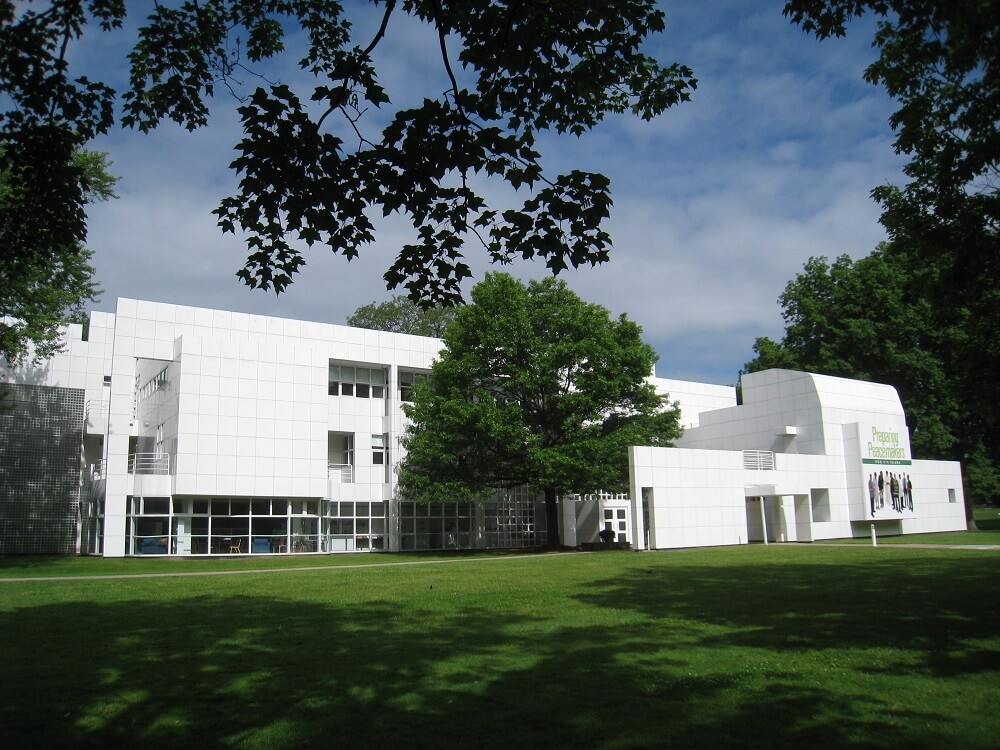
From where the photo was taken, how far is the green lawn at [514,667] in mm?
6336

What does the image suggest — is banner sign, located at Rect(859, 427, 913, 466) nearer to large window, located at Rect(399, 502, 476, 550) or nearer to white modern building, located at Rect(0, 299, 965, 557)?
white modern building, located at Rect(0, 299, 965, 557)

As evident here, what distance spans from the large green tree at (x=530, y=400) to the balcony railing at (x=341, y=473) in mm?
3376

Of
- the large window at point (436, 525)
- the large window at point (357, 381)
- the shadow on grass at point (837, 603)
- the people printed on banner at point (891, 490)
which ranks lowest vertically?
the shadow on grass at point (837, 603)

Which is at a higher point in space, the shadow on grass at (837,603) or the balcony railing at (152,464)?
the balcony railing at (152,464)

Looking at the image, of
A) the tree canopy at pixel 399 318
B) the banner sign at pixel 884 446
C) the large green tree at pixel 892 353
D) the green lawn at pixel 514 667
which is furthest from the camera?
the tree canopy at pixel 399 318

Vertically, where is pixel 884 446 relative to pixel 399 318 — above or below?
below

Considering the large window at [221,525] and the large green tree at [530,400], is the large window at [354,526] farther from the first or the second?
the large green tree at [530,400]

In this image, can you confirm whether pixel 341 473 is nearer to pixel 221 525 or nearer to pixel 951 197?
A: pixel 221 525

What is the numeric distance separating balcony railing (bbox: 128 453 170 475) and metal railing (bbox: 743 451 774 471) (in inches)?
1028

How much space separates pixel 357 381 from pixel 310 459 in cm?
573

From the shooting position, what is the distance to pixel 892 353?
51000 mm

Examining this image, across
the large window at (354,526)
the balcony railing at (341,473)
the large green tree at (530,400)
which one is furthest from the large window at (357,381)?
the large window at (354,526)

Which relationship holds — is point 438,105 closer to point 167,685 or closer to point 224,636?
point 167,685

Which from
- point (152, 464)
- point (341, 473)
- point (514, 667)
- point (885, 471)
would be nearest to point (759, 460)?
point (885, 471)
